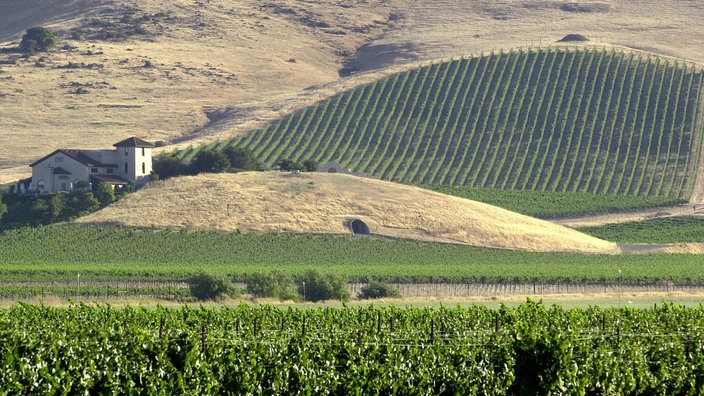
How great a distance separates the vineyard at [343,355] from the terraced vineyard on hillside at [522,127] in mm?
110802

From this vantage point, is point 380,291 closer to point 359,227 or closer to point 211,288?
point 211,288

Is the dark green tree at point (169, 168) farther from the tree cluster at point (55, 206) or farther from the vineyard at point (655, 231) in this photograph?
the vineyard at point (655, 231)

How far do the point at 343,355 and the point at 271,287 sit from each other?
4818cm

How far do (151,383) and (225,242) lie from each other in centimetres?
8265

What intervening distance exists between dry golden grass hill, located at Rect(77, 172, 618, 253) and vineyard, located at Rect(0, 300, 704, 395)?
75828mm

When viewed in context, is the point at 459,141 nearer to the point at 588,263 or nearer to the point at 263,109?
the point at 263,109

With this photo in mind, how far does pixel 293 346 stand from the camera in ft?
120

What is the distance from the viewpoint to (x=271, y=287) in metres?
85.5

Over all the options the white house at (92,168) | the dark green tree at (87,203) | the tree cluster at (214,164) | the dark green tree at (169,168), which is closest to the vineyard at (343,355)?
the dark green tree at (87,203)

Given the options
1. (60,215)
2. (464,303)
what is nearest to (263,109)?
(60,215)

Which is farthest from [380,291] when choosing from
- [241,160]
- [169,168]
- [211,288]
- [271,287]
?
[241,160]

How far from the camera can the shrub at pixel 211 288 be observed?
84188 mm

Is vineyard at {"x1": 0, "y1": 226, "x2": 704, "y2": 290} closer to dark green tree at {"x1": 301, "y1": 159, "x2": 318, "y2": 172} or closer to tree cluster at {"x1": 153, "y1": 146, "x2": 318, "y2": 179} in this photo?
tree cluster at {"x1": 153, "y1": 146, "x2": 318, "y2": 179}

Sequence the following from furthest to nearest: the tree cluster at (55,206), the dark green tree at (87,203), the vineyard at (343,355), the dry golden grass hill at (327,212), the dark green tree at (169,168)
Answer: the dark green tree at (169,168) → the dark green tree at (87,203) → the tree cluster at (55,206) → the dry golden grass hill at (327,212) → the vineyard at (343,355)
